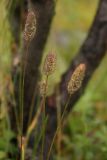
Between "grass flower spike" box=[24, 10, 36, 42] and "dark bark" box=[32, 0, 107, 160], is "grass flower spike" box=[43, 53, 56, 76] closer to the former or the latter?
"grass flower spike" box=[24, 10, 36, 42]

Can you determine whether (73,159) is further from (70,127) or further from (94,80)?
(94,80)

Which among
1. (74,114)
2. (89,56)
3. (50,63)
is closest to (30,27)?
(50,63)

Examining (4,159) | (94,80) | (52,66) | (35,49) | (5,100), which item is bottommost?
(94,80)

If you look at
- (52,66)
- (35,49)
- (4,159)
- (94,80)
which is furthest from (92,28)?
(94,80)

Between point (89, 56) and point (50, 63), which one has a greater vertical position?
point (50, 63)

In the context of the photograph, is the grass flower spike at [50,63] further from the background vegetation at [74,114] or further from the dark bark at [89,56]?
the dark bark at [89,56]

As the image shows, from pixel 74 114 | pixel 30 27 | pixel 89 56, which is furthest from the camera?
→ pixel 74 114

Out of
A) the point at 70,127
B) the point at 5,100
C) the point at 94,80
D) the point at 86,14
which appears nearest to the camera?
the point at 5,100

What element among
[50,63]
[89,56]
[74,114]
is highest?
[50,63]

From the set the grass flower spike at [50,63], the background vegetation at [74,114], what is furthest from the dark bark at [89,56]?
the grass flower spike at [50,63]

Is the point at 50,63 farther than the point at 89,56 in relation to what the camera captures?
No

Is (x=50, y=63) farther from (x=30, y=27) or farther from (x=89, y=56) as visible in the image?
(x=89, y=56)
